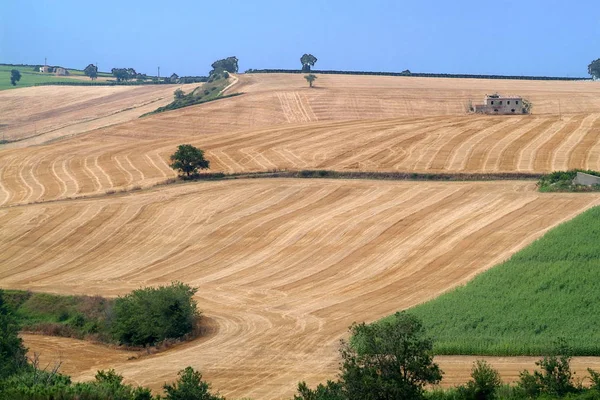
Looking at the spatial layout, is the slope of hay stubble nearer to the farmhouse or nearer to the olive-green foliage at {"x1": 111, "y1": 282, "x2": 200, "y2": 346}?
the farmhouse

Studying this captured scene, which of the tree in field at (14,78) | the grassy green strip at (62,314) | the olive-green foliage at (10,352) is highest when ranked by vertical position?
the tree in field at (14,78)

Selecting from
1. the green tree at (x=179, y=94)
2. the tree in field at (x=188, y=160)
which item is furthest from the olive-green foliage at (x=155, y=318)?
the green tree at (x=179, y=94)

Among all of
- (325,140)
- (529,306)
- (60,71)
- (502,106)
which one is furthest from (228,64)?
(529,306)

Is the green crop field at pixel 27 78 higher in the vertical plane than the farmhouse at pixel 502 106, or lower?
higher

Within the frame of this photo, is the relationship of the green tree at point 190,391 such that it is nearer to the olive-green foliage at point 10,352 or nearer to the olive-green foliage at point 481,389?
the olive-green foliage at point 481,389

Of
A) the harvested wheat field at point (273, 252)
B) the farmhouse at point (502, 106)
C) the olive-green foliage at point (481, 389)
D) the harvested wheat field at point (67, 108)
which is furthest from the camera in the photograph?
the harvested wheat field at point (67, 108)

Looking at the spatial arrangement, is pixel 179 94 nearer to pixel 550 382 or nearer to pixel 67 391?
pixel 67 391

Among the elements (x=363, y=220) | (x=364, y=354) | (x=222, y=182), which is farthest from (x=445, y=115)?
(x=364, y=354)
